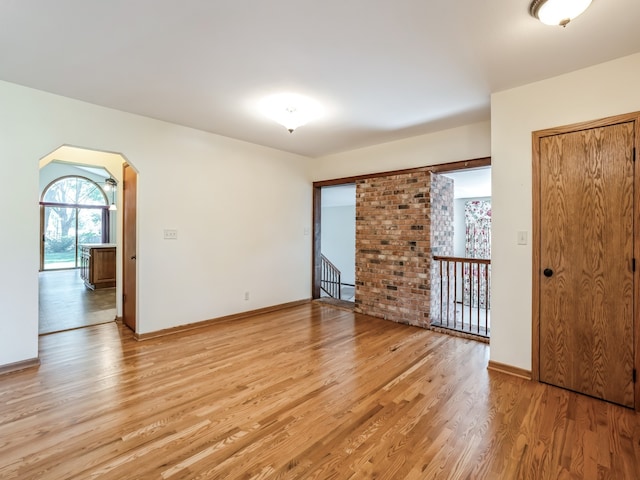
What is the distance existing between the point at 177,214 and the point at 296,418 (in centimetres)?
282

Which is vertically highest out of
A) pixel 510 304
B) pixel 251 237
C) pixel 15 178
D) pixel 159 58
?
pixel 159 58

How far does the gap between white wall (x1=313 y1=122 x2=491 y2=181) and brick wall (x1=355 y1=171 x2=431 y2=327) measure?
213mm

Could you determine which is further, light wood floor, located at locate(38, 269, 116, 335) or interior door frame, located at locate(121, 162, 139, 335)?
light wood floor, located at locate(38, 269, 116, 335)

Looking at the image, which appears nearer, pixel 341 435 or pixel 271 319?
pixel 341 435

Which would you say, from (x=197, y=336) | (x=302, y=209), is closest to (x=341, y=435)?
(x=197, y=336)

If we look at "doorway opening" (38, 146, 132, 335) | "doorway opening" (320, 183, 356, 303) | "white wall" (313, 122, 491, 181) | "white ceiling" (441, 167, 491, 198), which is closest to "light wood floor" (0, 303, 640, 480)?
"doorway opening" (38, 146, 132, 335)

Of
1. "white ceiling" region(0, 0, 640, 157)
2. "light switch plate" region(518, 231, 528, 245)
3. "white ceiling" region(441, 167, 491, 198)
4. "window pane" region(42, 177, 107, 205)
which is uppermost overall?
"window pane" region(42, 177, 107, 205)

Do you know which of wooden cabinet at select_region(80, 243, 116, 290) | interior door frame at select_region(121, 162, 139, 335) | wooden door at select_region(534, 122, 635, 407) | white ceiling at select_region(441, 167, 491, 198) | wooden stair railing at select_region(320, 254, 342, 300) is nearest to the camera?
wooden door at select_region(534, 122, 635, 407)

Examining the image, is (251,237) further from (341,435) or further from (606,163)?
(606,163)

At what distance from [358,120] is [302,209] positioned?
212 cm

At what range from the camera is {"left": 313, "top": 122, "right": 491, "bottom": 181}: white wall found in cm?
373

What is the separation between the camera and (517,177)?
2758mm

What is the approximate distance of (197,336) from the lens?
12.2 feet

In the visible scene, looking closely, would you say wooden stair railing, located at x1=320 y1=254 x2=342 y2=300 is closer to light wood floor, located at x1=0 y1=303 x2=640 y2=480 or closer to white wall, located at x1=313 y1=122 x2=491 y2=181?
white wall, located at x1=313 y1=122 x2=491 y2=181
